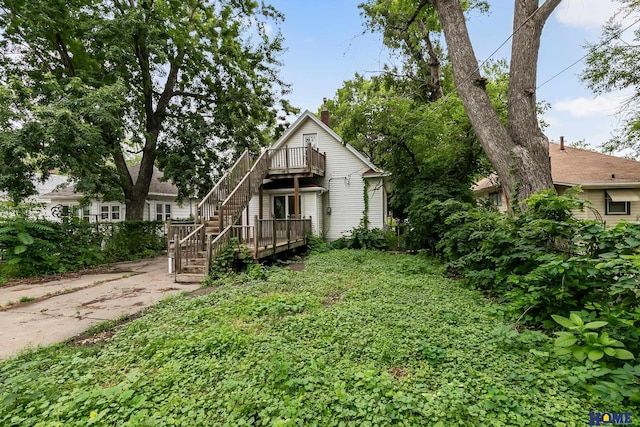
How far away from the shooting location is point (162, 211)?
17625 mm

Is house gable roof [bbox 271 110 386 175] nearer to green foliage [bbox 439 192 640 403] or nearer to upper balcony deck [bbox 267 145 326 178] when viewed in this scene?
upper balcony deck [bbox 267 145 326 178]

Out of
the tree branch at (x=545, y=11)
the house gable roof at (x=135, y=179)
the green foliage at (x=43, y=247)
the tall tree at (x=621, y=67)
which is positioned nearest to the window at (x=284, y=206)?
the green foliage at (x=43, y=247)

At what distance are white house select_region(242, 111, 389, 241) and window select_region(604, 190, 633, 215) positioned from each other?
914 cm

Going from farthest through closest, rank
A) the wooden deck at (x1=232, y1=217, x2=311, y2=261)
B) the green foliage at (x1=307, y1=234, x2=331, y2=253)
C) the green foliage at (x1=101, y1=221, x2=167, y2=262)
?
1. the green foliage at (x1=307, y1=234, x2=331, y2=253)
2. the green foliage at (x1=101, y1=221, x2=167, y2=262)
3. the wooden deck at (x1=232, y1=217, x2=311, y2=261)

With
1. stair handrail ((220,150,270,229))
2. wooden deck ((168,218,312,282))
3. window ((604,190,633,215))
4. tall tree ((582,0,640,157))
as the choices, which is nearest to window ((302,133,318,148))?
stair handrail ((220,150,270,229))

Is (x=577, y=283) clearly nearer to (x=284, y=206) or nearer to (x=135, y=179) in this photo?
(x=284, y=206)

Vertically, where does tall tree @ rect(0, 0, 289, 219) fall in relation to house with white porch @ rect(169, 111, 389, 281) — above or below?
above

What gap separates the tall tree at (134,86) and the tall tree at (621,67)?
13602 mm

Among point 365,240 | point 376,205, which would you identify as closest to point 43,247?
point 365,240

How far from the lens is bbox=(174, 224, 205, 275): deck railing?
23.5ft

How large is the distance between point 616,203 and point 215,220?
16.3m

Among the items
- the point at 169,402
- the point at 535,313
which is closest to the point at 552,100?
the point at 535,313

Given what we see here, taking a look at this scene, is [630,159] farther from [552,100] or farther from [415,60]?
[415,60]

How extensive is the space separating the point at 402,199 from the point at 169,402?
9.30m
